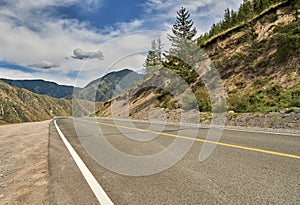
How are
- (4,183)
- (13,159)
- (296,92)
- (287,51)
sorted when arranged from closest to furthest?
(4,183), (13,159), (296,92), (287,51)

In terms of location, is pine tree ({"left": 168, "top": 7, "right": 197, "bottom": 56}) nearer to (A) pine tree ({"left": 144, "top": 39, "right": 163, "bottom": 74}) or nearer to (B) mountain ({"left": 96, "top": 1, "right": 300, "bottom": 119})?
(B) mountain ({"left": 96, "top": 1, "right": 300, "bottom": 119})

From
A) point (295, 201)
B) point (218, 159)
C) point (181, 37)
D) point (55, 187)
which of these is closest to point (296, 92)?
point (218, 159)

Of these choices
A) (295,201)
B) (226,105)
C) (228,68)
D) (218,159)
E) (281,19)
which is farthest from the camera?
(228,68)

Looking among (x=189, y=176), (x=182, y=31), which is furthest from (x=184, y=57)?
(x=189, y=176)

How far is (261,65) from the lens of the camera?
21391 mm

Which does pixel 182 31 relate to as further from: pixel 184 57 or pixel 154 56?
pixel 154 56

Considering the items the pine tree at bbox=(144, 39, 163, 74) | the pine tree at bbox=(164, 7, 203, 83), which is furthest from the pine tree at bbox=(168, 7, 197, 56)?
the pine tree at bbox=(144, 39, 163, 74)

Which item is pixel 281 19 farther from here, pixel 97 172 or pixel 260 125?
pixel 97 172

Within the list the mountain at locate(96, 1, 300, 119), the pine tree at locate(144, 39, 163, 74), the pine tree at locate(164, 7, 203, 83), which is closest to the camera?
the mountain at locate(96, 1, 300, 119)

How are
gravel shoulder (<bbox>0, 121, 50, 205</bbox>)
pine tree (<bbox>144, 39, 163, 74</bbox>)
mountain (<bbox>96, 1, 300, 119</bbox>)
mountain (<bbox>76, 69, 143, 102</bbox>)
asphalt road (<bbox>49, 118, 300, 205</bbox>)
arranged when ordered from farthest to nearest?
pine tree (<bbox>144, 39, 163, 74</bbox>) < mountain (<bbox>76, 69, 143, 102</bbox>) < mountain (<bbox>96, 1, 300, 119</bbox>) < gravel shoulder (<bbox>0, 121, 50, 205</bbox>) < asphalt road (<bbox>49, 118, 300, 205</bbox>)

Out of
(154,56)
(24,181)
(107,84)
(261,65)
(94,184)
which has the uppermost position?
(154,56)

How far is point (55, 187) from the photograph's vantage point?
14.5ft

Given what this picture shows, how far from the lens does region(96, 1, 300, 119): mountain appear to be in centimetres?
1577

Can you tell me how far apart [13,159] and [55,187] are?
4.36 metres
